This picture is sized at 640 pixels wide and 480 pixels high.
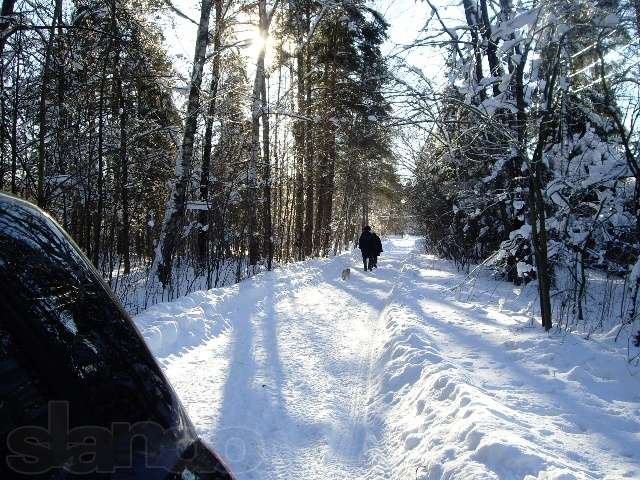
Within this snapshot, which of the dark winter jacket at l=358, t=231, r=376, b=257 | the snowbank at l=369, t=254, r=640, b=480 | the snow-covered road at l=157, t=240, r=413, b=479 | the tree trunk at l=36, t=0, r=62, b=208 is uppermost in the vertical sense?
the tree trunk at l=36, t=0, r=62, b=208

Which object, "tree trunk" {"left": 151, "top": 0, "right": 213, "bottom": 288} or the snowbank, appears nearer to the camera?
the snowbank

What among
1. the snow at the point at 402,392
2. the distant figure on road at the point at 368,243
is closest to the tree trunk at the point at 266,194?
the distant figure on road at the point at 368,243

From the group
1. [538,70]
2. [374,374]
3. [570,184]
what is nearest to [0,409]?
[374,374]

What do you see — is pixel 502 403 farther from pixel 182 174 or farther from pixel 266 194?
pixel 266 194

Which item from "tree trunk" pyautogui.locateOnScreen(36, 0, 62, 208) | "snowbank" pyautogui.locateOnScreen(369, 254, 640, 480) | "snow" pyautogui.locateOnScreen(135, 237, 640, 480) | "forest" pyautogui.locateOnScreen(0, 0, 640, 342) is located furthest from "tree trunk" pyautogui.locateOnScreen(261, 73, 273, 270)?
"snowbank" pyautogui.locateOnScreen(369, 254, 640, 480)

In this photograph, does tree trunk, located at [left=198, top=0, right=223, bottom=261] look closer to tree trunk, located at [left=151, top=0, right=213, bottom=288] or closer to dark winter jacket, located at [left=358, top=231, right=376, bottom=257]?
tree trunk, located at [left=151, top=0, right=213, bottom=288]

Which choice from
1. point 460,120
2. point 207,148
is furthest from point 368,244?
point 460,120

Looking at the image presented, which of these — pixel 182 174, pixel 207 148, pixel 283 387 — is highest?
pixel 207 148

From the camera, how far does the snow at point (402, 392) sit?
3463 millimetres

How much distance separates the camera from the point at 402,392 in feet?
16.4

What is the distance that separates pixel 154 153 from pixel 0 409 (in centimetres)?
1562

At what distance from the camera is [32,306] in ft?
3.29

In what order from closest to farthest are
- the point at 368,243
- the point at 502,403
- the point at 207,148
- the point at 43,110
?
the point at 502,403 → the point at 43,110 → the point at 207,148 → the point at 368,243

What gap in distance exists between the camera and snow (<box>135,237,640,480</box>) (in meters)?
3.46
